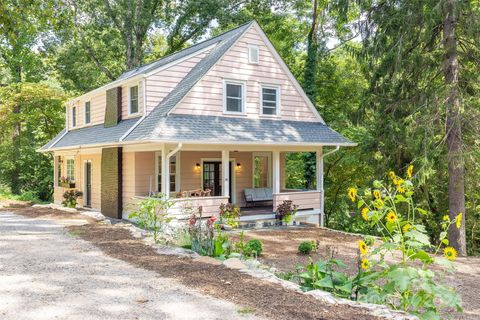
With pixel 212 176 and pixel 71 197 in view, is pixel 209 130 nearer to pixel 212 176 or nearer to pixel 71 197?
pixel 212 176

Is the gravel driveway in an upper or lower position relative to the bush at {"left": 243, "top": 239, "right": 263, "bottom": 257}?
upper

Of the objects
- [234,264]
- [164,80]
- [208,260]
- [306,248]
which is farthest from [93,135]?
[234,264]

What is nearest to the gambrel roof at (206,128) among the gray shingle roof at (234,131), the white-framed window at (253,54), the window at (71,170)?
the gray shingle roof at (234,131)

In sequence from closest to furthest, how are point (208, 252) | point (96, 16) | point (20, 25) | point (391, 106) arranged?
point (20, 25) → point (208, 252) → point (391, 106) → point (96, 16)

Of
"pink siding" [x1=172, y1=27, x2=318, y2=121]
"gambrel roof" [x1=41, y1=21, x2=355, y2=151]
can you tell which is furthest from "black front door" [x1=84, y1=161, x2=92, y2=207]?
"pink siding" [x1=172, y1=27, x2=318, y2=121]

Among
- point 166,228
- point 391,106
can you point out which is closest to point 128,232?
point 166,228

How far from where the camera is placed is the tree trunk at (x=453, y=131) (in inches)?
482

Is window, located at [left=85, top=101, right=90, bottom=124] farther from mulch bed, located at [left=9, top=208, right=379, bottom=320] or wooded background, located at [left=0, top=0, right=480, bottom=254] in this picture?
mulch bed, located at [left=9, top=208, right=379, bottom=320]

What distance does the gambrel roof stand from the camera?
12.7m

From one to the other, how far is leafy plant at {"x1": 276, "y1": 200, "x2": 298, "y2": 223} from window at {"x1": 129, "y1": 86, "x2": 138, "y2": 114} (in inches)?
234

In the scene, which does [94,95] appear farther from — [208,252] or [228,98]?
[208,252]

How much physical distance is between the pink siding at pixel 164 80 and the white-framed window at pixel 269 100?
107 inches

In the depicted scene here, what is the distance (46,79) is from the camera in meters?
29.4

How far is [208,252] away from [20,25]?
203 inches
